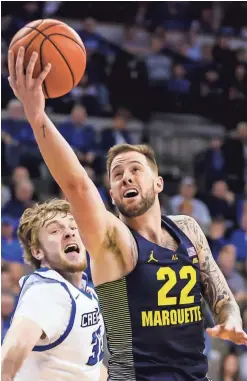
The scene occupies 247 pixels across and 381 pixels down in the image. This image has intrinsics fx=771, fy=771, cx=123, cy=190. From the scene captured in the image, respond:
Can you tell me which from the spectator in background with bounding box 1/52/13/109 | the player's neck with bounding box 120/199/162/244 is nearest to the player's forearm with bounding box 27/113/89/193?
the player's neck with bounding box 120/199/162/244

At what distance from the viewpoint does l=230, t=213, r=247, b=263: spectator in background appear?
362 inches

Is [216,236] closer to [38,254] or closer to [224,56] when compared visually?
[224,56]

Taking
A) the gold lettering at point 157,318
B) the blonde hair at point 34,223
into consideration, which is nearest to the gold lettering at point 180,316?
the gold lettering at point 157,318

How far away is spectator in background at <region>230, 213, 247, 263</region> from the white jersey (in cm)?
556

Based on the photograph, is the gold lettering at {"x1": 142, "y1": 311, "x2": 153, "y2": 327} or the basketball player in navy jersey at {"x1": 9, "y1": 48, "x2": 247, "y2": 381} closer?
the basketball player in navy jersey at {"x1": 9, "y1": 48, "x2": 247, "y2": 381}

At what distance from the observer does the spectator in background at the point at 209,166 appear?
34.6 ft

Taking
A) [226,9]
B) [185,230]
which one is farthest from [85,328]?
[226,9]

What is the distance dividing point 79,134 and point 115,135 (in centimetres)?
53

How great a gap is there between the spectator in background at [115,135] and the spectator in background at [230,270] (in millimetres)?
2241

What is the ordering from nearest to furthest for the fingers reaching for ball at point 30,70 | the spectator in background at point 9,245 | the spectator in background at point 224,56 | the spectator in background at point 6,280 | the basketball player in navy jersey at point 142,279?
the fingers reaching for ball at point 30,70 < the basketball player in navy jersey at point 142,279 < the spectator in background at point 6,280 < the spectator in background at point 9,245 < the spectator in background at point 224,56

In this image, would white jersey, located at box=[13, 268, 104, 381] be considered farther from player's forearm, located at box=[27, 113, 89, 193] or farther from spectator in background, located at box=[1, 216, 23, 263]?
spectator in background, located at box=[1, 216, 23, 263]

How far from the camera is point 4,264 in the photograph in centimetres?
777

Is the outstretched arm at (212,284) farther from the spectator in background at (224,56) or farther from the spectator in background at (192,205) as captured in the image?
the spectator in background at (224,56)

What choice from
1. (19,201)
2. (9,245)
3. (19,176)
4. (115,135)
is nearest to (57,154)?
(9,245)
